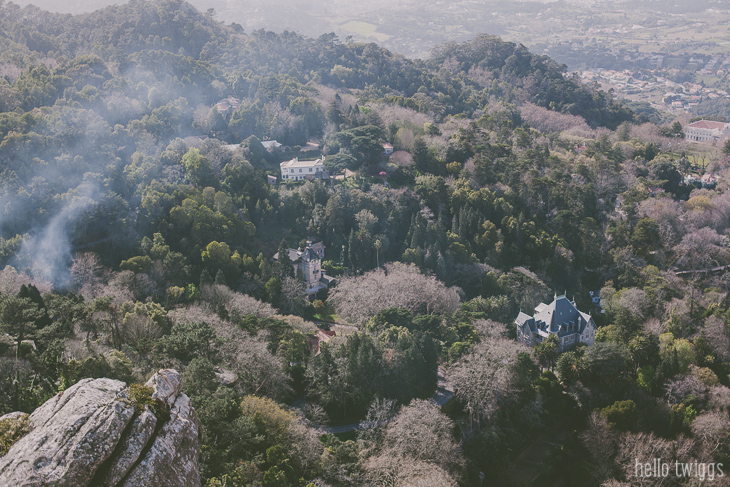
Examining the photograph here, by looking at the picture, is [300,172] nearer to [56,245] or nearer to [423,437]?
[56,245]

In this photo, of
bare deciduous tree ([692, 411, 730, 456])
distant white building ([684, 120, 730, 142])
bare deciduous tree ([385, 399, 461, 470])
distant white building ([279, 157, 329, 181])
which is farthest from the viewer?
distant white building ([684, 120, 730, 142])

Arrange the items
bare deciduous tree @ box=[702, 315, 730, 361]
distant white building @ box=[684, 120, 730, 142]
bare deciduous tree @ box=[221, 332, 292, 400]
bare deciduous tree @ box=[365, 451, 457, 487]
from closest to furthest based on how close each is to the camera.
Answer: bare deciduous tree @ box=[365, 451, 457, 487], bare deciduous tree @ box=[221, 332, 292, 400], bare deciduous tree @ box=[702, 315, 730, 361], distant white building @ box=[684, 120, 730, 142]

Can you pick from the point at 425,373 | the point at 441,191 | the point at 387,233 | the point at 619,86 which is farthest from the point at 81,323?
the point at 619,86

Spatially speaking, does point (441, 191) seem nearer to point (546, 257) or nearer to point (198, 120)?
point (546, 257)

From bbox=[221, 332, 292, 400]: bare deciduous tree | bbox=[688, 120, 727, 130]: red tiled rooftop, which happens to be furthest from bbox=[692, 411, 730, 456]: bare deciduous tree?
bbox=[688, 120, 727, 130]: red tiled rooftop

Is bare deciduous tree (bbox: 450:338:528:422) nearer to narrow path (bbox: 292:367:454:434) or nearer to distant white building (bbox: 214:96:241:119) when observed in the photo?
narrow path (bbox: 292:367:454:434)

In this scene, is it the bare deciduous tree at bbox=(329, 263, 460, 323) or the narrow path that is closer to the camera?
the narrow path

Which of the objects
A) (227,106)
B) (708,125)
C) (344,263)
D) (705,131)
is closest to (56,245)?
(344,263)
